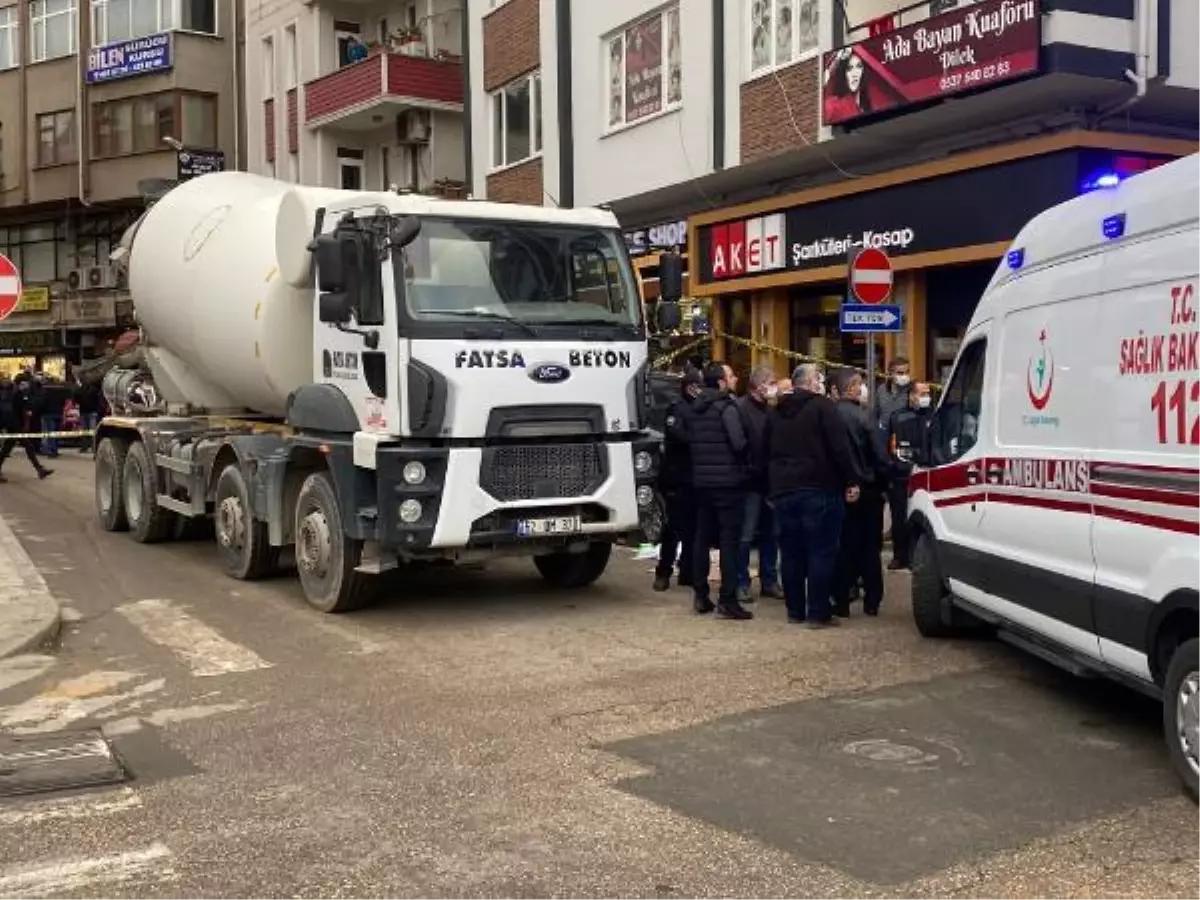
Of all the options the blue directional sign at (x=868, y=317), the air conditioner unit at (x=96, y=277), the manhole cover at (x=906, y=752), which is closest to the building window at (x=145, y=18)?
the air conditioner unit at (x=96, y=277)

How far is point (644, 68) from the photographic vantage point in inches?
792

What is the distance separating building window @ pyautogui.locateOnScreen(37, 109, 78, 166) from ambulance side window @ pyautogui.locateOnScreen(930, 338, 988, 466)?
38941 millimetres

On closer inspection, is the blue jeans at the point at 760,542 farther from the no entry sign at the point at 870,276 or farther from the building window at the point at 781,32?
the building window at the point at 781,32

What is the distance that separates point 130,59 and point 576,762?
129ft

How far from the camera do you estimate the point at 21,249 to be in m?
43.5

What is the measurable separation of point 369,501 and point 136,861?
4.48m

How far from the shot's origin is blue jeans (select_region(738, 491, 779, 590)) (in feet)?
29.9

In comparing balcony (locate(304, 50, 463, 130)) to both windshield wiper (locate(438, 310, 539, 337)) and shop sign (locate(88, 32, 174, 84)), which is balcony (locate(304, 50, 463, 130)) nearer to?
shop sign (locate(88, 32, 174, 84))

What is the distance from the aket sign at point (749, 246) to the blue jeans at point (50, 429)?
1578cm

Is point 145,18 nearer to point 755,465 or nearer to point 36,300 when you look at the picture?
point 36,300

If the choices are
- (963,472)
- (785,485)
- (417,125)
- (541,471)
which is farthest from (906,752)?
(417,125)

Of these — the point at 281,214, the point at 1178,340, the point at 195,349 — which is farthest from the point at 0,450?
the point at 1178,340

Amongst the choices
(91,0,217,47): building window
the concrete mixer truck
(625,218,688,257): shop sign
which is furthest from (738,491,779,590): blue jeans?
(91,0,217,47): building window

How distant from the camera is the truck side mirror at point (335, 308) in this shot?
350 inches
